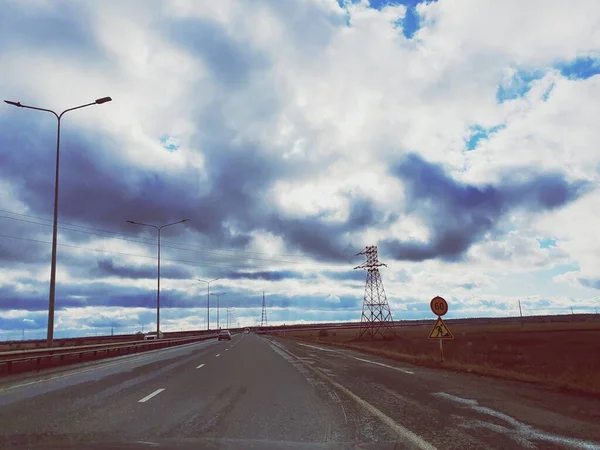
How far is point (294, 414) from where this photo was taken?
9258 mm

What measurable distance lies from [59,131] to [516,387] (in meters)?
26.2

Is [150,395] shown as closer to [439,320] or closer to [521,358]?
[439,320]

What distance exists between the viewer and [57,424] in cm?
824

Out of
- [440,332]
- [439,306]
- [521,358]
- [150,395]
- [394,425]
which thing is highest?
[439,306]

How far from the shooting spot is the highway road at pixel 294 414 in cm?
696

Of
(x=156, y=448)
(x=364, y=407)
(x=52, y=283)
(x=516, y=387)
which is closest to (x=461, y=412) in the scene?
(x=364, y=407)

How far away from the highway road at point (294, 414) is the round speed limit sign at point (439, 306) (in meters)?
6.42

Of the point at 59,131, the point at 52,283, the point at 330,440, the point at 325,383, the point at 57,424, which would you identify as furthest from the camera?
the point at 59,131

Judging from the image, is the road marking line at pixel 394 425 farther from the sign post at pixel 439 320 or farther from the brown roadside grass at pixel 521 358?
the sign post at pixel 439 320

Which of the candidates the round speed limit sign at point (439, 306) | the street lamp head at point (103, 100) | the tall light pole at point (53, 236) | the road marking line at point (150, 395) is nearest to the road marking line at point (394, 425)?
the road marking line at point (150, 395)

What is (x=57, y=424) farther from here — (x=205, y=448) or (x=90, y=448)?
(x=205, y=448)

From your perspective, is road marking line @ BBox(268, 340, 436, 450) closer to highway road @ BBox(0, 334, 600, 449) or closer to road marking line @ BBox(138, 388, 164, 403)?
highway road @ BBox(0, 334, 600, 449)

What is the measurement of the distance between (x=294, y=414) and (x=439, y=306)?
45.8 feet

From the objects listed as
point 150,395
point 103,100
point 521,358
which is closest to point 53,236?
point 103,100
